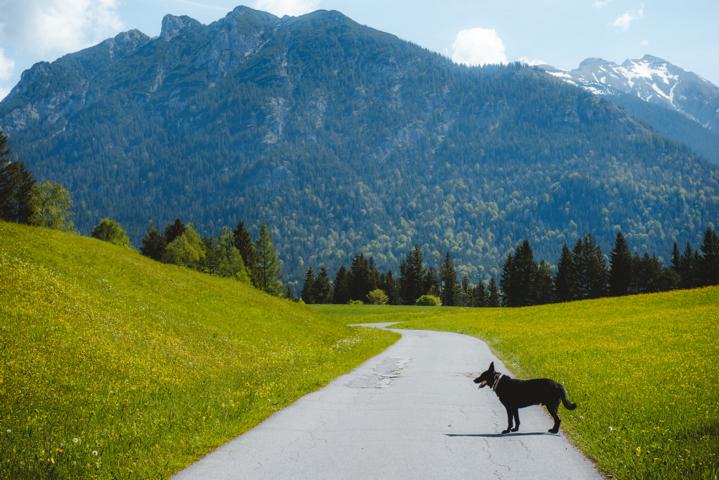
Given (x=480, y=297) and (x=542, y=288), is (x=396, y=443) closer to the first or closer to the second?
(x=542, y=288)

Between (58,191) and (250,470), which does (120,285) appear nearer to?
(250,470)

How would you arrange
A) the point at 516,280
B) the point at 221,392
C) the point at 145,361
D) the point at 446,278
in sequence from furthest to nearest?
1. the point at 446,278
2. the point at 516,280
3. the point at 145,361
4. the point at 221,392

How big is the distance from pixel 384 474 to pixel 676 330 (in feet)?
98.6

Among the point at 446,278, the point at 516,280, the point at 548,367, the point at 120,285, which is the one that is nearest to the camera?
the point at 548,367

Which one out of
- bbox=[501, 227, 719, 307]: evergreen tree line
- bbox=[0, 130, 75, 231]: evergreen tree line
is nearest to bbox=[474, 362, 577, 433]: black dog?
bbox=[0, 130, 75, 231]: evergreen tree line

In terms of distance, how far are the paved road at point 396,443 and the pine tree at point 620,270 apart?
345 ft

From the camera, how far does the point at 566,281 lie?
11694cm

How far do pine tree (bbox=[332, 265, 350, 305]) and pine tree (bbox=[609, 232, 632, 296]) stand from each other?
6561 centimetres

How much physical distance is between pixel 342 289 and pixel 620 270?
227ft

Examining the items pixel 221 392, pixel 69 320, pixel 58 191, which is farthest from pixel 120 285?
pixel 58 191

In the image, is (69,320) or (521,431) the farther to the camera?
(69,320)

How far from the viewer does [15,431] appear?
434 inches

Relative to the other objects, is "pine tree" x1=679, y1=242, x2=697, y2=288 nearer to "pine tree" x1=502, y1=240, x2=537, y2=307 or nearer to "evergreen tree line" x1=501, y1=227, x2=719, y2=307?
"evergreen tree line" x1=501, y1=227, x2=719, y2=307

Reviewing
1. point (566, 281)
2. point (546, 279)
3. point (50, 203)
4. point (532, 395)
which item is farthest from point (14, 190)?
point (546, 279)
